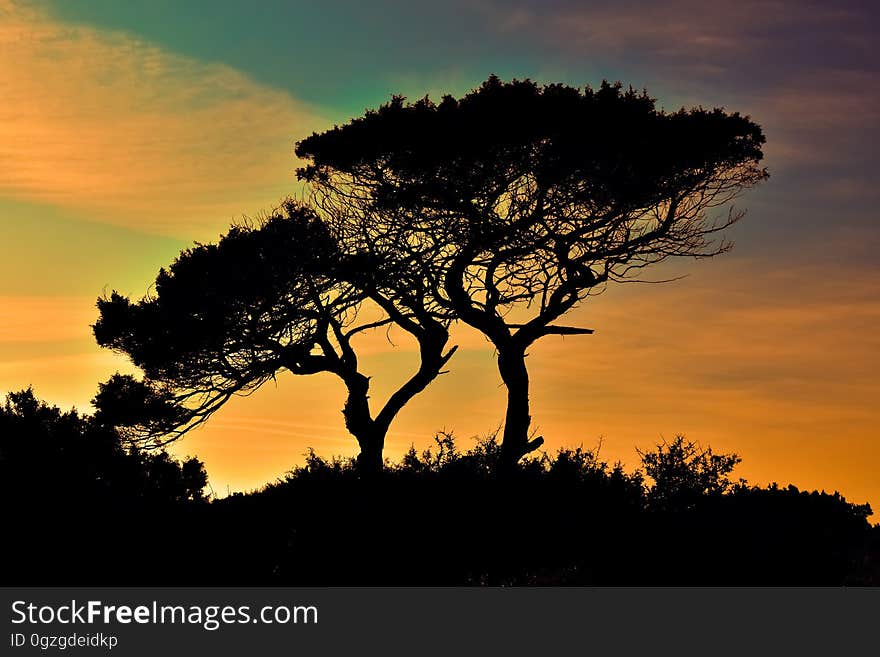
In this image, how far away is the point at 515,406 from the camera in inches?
869

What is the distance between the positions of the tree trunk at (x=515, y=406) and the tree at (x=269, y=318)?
1.81 m

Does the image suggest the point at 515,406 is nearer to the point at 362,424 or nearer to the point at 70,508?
the point at 362,424

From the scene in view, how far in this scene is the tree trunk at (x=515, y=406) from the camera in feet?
71.9

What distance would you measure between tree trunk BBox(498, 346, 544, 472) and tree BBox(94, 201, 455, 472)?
71.2 inches

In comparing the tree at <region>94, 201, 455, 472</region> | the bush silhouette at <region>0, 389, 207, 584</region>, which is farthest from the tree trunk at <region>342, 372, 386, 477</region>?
the bush silhouette at <region>0, 389, 207, 584</region>

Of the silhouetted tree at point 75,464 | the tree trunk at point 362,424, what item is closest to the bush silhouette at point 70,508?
the silhouetted tree at point 75,464

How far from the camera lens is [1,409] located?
77.4 ft

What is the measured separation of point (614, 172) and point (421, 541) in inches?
416

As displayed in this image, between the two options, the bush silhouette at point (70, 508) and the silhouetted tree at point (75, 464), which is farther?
the silhouetted tree at point (75, 464)

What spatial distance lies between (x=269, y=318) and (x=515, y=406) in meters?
6.19

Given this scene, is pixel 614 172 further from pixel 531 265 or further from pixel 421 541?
pixel 421 541

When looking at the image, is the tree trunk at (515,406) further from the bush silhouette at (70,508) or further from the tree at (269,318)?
the bush silhouette at (70,508)

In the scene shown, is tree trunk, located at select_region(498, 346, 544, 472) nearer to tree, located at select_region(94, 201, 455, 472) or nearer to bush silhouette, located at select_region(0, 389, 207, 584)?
tree, located at select_region(94, 201, 455, 472)

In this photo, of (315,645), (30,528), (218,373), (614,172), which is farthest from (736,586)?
(218,373)
